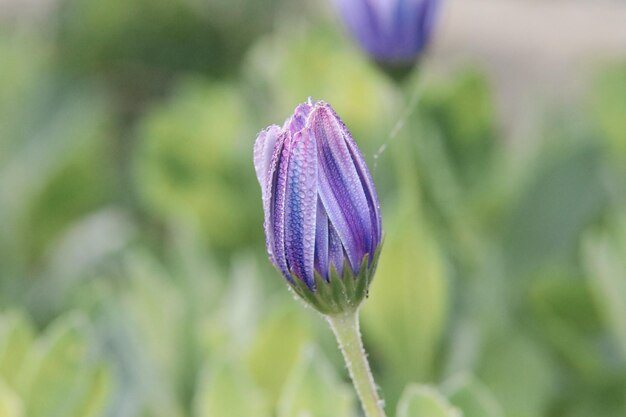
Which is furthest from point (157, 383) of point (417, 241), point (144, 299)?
point (417, 241)

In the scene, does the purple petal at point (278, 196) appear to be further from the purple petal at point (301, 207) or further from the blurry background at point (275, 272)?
the blurry background at point (275, 272)

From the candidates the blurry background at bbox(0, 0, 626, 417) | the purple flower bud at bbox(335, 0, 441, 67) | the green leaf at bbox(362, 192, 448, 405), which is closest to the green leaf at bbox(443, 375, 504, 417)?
the blurry background at bbox(0, 0, 626, 417)

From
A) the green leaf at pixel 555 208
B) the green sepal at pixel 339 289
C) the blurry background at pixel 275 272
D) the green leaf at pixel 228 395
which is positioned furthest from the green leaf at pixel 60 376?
the green leaf at pixel 555 208

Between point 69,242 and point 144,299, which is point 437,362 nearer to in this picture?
point 144,299

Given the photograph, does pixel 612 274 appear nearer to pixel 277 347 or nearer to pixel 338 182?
pixel 277 347

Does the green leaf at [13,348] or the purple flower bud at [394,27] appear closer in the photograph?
the green leaf at [13,348]

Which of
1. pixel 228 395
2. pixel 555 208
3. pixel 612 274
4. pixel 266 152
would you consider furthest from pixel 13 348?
pixel 555 208
